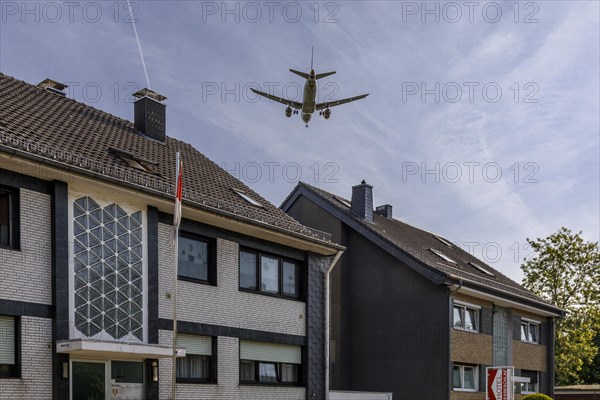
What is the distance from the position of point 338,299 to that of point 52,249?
14.6 m

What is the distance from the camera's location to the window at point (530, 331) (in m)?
29.4

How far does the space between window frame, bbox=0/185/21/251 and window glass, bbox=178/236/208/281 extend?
4136 millimetres

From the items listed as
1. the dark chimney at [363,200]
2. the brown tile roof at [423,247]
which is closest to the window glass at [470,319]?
the brown tile roof at [423,247]

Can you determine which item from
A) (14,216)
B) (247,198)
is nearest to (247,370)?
(247,198)

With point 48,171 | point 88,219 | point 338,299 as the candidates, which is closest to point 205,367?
point 88,219

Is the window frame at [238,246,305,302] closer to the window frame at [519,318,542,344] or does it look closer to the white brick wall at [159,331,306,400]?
the white brick wall at [159,331,306,400]

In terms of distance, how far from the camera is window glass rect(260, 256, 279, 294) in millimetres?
18594

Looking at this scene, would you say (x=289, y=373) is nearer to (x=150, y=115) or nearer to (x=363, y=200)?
(x=150, y=115)

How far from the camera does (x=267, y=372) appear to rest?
1831cm

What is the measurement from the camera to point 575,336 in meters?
38.3

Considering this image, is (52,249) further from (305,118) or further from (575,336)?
(575,336)

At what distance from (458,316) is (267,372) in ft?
29.7

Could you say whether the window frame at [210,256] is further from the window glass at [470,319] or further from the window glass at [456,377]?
the window glass at [470,319]

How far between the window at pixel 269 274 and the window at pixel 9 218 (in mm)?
6236
